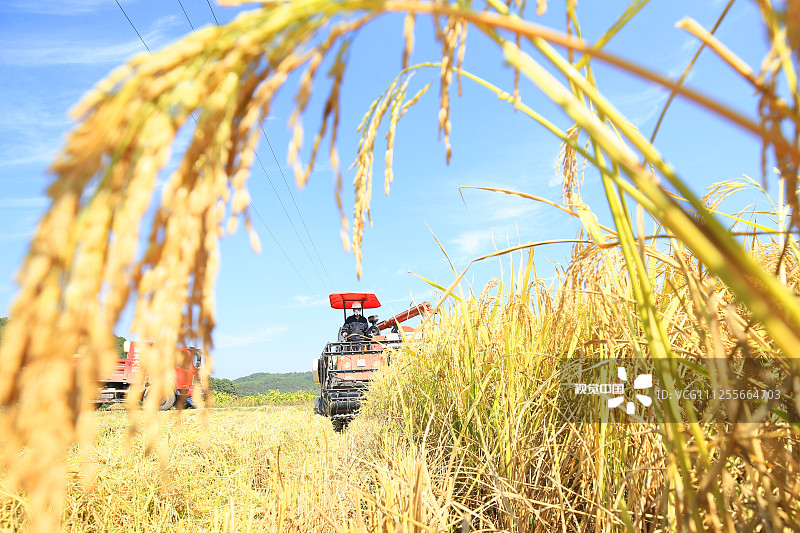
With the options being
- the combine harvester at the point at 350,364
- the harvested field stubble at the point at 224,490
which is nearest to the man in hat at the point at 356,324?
the combine harvester at the point at 350,364

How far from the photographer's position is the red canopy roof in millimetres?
10376

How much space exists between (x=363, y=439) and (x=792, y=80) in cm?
352

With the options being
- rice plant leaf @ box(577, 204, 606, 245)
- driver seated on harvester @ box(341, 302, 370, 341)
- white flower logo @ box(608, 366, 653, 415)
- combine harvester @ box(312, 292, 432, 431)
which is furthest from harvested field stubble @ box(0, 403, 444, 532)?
driver seated on harvester @ box(341, 302, 370, 341)

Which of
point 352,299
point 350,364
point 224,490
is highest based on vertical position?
point 352,299

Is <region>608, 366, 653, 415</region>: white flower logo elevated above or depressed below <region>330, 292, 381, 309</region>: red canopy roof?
below

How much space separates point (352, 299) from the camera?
10555mm

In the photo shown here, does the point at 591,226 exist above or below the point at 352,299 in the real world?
below

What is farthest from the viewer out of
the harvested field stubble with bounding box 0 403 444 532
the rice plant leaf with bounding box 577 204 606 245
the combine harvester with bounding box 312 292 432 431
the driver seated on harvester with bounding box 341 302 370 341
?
the driver seated on harvester with bounding box 341 302 370 341

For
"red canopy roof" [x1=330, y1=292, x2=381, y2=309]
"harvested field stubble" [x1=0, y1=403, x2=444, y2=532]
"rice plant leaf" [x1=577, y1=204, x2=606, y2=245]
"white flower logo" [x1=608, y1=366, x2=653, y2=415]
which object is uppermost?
"red canopy roof" [x1=330, y1=292, x2=381, y2=309]

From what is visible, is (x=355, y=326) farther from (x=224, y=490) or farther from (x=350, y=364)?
(x=224, y=490)

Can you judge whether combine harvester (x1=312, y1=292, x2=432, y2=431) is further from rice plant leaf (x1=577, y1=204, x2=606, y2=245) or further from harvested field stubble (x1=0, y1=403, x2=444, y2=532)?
rice plant leaf (x1=577, y1=204, x2=606, y2=245)

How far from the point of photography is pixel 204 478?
334 centimetres

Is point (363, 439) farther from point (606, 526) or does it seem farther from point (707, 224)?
point (707, 224)

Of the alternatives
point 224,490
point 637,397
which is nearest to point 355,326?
point 224,490
